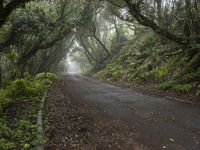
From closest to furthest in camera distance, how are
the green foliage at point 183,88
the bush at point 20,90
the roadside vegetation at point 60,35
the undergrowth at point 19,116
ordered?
the undergrowth at point 19,116, the roadside vegetation at point 60,35, the bush at point 20,90, the green foliage at point 183,88

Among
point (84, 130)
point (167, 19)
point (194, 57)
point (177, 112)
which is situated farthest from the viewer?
point (167, 19)

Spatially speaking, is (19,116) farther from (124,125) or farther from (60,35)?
(60,35)

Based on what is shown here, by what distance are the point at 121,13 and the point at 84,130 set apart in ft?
66.8

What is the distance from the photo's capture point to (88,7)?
30.2 m

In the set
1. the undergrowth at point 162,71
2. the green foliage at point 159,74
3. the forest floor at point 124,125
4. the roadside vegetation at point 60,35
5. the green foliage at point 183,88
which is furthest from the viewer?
the green foliage at point 159,74

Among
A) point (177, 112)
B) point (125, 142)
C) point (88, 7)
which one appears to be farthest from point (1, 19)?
point (88, 7)

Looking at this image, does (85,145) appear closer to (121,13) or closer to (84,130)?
(84,130)

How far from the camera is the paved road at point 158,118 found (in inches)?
269

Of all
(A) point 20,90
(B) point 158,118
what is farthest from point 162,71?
(B) point 158,118

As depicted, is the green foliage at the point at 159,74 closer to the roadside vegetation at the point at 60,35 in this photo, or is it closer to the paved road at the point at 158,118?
the roadside vegetation at the point at 60,35

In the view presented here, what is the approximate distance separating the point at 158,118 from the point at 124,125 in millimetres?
1357

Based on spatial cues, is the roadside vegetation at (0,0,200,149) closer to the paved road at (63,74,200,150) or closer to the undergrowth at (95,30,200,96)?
the undergrowth at (95,30,200,96)

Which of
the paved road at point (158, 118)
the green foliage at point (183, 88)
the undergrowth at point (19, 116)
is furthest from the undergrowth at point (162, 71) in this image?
the undergrowth at point (19, 116)

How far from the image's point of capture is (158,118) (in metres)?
9.21
